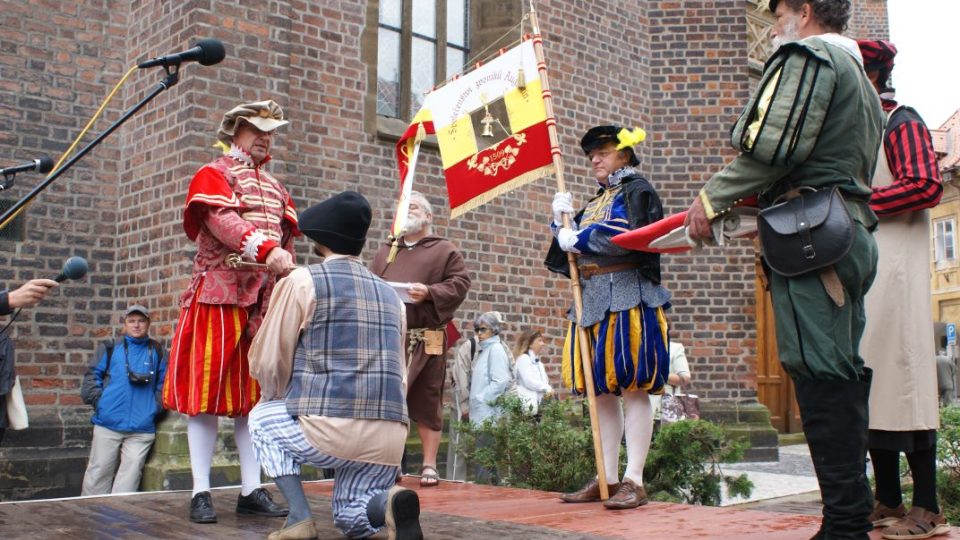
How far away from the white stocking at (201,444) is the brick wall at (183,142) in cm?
330

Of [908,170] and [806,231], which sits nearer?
[806,231]

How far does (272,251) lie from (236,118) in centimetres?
80

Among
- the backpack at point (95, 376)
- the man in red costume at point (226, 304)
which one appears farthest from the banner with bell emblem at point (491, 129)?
the backpack at point (95, 376)

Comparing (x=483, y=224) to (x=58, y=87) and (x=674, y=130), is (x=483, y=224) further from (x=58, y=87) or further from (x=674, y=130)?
(x=58, y=87)

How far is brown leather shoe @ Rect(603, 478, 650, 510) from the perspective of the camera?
4.85 metres

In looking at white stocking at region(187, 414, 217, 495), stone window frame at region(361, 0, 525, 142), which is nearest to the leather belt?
white stocking at region(187, 414, 217, 495)

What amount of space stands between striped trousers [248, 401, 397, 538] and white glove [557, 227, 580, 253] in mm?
1644

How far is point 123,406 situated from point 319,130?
3.11m

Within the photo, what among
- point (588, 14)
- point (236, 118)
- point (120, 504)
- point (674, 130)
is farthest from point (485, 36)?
point (120, 504)

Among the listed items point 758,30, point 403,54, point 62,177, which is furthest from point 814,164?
point 758,30

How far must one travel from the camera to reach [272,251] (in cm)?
468

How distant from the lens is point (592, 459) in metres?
6.62

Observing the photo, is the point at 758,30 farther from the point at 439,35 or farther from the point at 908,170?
the point at 908,170

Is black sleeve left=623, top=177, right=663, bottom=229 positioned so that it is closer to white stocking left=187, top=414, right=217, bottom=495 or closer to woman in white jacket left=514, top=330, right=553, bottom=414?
white stocking left=187, top=414, right=217, bottom=495
